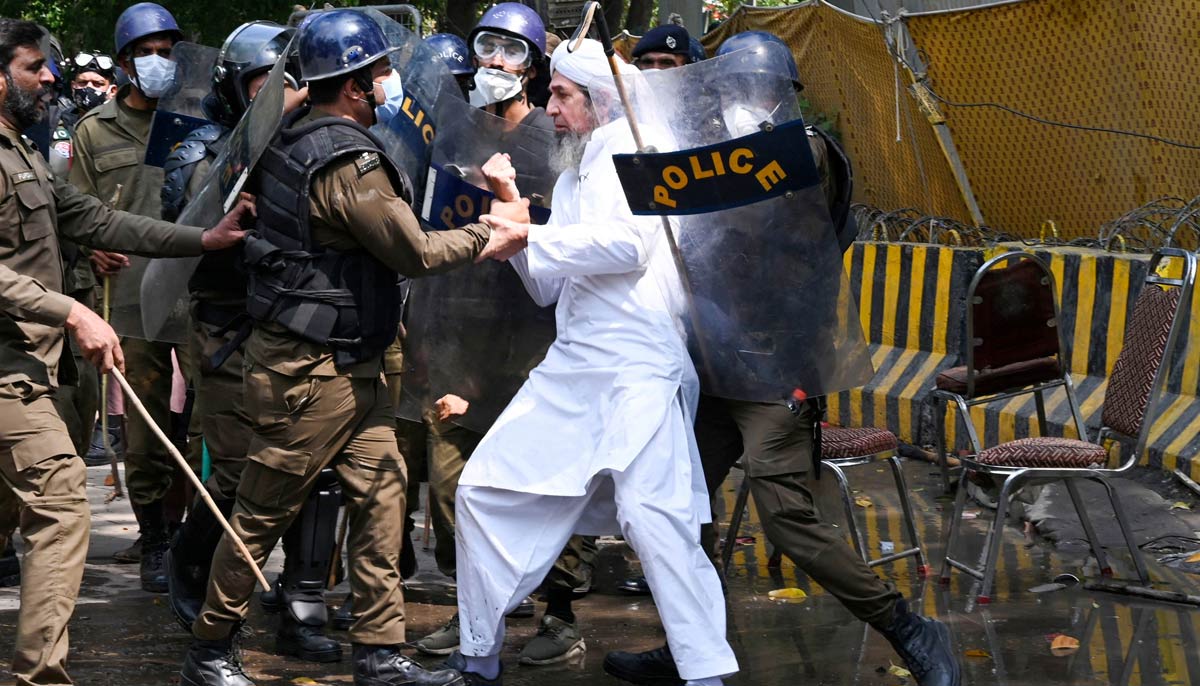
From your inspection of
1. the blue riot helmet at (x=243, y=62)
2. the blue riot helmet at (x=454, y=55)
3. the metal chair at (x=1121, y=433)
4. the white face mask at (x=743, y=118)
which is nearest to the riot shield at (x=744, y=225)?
the white face mask at (x=743, y=118)

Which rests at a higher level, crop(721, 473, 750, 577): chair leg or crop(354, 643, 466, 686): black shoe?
crop(354, 643, 466, 686): black shoe

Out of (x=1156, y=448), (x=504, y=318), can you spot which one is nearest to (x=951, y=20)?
(x=1156, y=448)

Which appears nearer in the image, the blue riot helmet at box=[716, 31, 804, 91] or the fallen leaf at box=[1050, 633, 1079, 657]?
the blue riot helmet at box=[716, 31, 804, 91]

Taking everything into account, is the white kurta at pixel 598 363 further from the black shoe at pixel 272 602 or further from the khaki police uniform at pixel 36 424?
the black shoe at pixel 272 602

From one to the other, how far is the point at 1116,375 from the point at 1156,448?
1381 millimetres

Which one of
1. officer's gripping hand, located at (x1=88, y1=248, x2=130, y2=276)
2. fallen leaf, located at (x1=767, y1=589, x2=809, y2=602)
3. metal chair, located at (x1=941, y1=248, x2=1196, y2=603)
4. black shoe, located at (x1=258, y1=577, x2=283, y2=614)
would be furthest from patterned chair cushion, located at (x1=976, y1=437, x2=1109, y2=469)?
officer's gripping hand, located at (x1=88, y1=248, x2=130, y2=276)

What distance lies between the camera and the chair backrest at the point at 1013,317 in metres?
6.88

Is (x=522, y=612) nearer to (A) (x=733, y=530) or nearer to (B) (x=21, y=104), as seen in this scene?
(A) (x=733, y=530)

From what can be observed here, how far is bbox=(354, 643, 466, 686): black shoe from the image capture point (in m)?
4.93

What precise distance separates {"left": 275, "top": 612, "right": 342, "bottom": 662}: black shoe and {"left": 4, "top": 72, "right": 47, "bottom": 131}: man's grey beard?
1.89 metres

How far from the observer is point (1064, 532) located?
6914 mm

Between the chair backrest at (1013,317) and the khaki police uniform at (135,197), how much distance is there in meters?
3.44

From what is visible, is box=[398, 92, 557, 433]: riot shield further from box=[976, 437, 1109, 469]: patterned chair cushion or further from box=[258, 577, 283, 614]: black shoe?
box=[976, 437, 1109, 469]: patterned chair cushion

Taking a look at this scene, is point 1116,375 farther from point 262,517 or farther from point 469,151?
point 262,517
